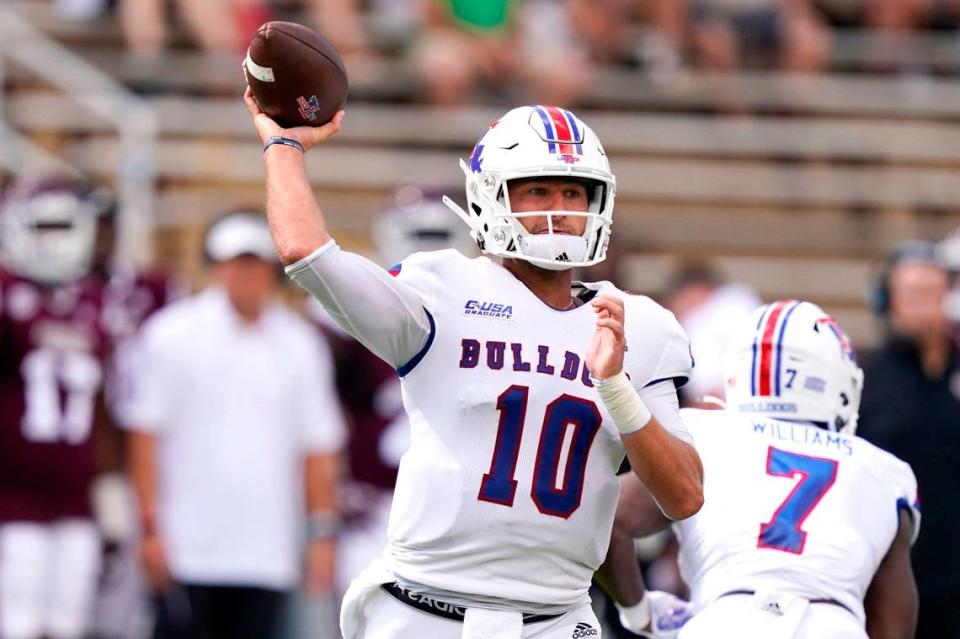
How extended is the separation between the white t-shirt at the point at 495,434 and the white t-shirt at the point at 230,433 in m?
3.92

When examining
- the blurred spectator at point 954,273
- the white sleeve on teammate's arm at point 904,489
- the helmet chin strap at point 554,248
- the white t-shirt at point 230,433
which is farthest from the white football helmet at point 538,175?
the blurred spectator at point 954,273

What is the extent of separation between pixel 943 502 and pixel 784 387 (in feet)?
8.36

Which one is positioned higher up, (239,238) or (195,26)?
(195,26)

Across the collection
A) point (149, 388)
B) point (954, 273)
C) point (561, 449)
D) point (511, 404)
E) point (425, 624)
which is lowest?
point (149, 388)

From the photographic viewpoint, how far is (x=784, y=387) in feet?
16.2

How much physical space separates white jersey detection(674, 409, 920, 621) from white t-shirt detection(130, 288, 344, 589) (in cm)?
360

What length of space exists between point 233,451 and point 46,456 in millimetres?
815

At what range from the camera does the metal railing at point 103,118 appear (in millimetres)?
11188

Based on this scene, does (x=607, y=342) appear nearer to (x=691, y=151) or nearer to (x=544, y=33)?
(x=544, y=33)

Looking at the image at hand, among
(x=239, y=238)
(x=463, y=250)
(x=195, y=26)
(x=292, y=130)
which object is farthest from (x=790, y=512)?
(x=195, y=26)

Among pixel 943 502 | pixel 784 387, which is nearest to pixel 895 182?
pixel 943 502

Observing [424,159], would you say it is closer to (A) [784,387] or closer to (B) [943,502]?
(B) [943,502]

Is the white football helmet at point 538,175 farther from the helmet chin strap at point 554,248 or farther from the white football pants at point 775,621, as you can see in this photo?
the white football pants at point 775,621

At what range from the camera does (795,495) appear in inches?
187
